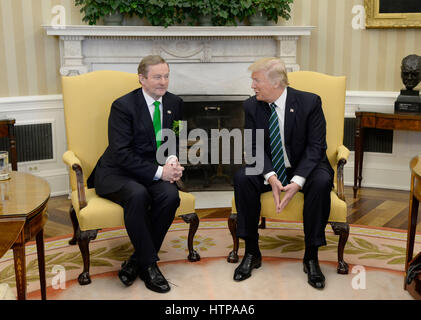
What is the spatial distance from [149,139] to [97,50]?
201cm

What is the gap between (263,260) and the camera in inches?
135

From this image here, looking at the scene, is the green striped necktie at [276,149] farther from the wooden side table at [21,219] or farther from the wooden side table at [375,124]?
the wooden side table at [375,124]

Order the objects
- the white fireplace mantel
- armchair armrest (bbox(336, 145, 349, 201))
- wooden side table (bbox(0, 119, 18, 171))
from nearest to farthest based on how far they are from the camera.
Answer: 1. armchair armrest (bbox(336, 145, 349, 201))
2. wooden side table (bbox(0, 119, 18, 171))
3. the white fireplace mantel

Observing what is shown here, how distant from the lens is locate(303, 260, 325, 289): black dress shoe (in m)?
3.03

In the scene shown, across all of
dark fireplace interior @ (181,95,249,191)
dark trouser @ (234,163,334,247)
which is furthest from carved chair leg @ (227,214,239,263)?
dark fireplace interior @ (181,95,249,191)

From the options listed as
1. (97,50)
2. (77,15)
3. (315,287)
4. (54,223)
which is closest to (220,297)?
(315,287)

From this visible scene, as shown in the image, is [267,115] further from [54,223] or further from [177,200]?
[54,223]

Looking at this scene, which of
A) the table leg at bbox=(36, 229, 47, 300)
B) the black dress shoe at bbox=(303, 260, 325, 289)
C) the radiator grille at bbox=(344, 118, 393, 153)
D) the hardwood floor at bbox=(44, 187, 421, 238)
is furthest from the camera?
the radiator grille at bbox=(344, 118, 393, 153)

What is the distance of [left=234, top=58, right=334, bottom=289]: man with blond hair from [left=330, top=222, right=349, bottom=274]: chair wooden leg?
0.11 metres

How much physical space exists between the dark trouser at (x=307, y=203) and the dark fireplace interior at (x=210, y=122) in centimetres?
182

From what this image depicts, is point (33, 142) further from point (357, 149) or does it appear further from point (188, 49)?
point (357, 149)

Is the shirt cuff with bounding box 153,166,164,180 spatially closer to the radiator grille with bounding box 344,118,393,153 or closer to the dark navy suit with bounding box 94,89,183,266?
the dark navy suit with bounding box 94,89,183,266

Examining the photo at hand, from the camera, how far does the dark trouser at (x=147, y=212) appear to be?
300 centimetres

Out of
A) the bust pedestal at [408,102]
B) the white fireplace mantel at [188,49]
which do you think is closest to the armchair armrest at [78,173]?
the white fireplace mantel at [188,49]
